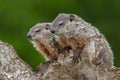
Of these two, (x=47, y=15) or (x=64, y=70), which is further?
(x=47, y=15)

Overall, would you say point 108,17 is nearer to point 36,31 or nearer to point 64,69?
point 36,31

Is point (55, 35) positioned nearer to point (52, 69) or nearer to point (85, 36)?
point (85, 36)

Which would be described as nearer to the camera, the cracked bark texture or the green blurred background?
the cracked bark texture

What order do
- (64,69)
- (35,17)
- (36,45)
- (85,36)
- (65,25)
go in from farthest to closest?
(35,17), (36,45), (65,25), (85,36), (64,69)

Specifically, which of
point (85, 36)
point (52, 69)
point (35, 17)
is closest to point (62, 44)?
point (85, 36)

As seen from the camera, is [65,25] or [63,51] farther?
[65,25]

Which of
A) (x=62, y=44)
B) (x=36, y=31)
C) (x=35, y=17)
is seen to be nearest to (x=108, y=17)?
(x=35, y=17)

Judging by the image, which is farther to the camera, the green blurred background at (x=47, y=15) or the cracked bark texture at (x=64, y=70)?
the green blurred background at (x=47, y=15)

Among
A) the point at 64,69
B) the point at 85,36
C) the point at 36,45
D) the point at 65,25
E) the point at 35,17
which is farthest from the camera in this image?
the point at 35,17
